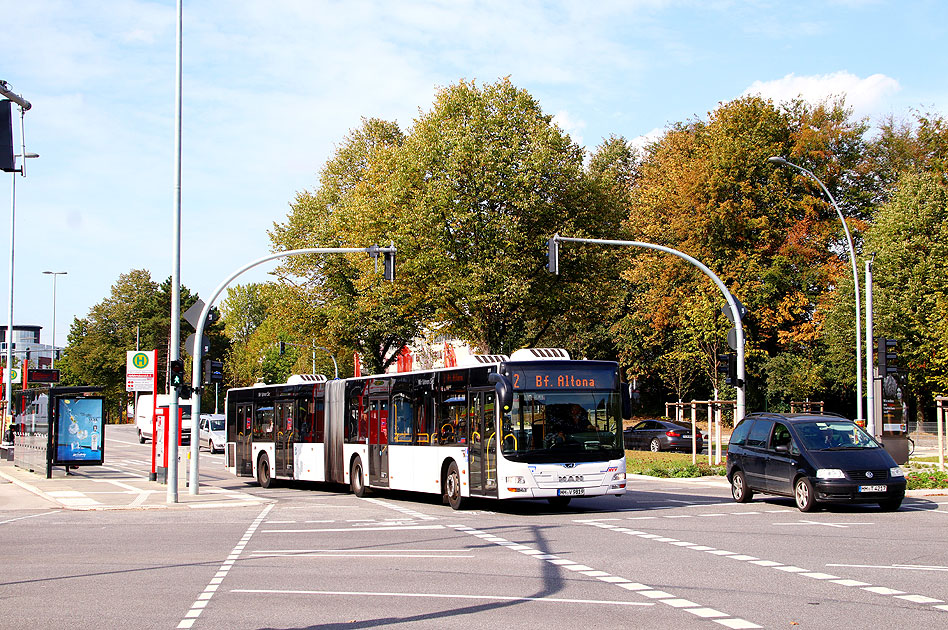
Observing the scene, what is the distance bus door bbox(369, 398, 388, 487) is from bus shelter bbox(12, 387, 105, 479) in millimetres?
10630

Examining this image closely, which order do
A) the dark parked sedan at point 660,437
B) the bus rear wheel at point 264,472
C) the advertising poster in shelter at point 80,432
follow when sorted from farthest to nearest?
1. the dark parked sedan at point 660,437
2. the advertising poster in shelter at point 80,432
3. the bus rear wheel at point 264,472

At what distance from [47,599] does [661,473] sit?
23.3 meters

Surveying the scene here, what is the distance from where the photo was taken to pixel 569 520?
57.6ft

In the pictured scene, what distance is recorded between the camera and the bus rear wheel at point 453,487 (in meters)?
19.8

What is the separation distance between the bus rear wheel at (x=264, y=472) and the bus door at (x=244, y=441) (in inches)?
21.0

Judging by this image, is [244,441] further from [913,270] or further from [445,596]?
[913,270]

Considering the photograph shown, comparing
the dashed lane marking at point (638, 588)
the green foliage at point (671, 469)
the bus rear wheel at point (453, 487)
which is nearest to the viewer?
the dashed lane marking at point (638, 588)

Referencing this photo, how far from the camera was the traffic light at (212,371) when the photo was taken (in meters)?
24.7

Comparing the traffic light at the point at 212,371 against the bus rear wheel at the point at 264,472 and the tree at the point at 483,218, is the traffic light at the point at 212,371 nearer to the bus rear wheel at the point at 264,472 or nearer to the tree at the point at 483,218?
the bus rear wheel at the point at 264,472

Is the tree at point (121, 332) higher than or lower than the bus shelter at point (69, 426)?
higher

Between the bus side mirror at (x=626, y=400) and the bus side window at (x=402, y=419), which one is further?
the bus side window at (x=402, y=419)

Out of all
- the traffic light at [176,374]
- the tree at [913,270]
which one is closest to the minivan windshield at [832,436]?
the traffic light at [176,374]

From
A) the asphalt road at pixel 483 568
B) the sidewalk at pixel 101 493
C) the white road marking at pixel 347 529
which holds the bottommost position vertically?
the sidewalk at pixel 101 493

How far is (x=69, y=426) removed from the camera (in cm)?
3102
